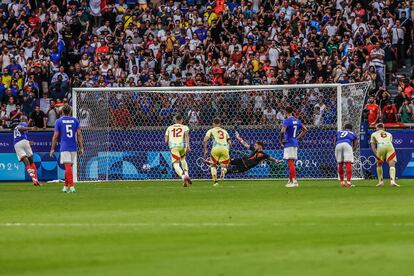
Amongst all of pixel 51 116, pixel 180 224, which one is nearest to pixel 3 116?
pixel 51 116

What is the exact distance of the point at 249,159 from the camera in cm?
3753

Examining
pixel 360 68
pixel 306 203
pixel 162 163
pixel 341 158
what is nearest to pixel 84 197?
pixel 306 203

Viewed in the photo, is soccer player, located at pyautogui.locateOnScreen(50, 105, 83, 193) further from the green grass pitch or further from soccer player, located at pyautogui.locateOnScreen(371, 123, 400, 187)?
soccer player, located at pyautogui.locateOnScreen(371, 123, 400, 187)

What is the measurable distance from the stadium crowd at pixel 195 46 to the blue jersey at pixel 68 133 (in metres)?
11.3

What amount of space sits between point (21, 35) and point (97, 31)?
10.3 ft

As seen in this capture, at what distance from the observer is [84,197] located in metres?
26.8

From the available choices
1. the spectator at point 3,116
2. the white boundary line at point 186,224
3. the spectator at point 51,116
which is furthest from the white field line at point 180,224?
the spectator at point 3,116

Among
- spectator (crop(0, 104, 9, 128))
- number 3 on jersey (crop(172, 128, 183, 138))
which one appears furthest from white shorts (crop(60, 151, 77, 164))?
spectator (crop(0, 104, 9, 128))

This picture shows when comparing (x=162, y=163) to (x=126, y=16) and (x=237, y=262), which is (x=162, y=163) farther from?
(x=237, y=262)

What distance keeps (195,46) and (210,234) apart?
28.3 metres

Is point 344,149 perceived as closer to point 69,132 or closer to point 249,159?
point 249,159

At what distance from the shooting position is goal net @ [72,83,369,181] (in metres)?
37.5

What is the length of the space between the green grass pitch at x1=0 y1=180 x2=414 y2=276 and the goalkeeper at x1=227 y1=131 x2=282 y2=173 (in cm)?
1022

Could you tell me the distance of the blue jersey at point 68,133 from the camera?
29188mm
